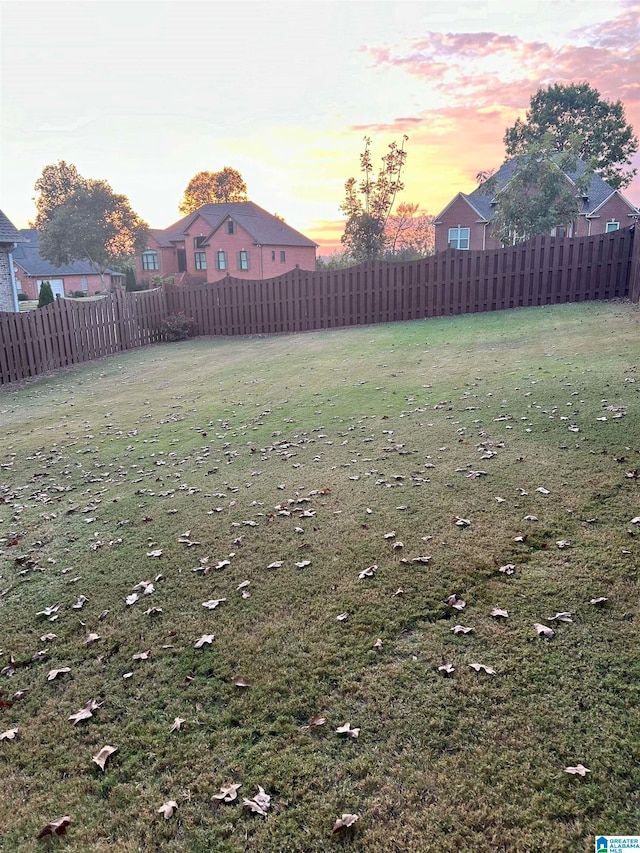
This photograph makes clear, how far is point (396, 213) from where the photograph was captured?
159 feet

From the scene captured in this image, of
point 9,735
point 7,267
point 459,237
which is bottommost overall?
point 9,735

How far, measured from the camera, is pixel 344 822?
2.24 meters

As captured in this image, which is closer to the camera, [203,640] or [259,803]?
[259,803]

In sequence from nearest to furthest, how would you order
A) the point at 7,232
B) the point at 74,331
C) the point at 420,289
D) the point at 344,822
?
1. the point at 344,822
2. the point at 74,331
3. the point at 420,289
4. the point at 7,232

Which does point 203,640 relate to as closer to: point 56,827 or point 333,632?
point 333,632

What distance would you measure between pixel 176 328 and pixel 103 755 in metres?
17.1

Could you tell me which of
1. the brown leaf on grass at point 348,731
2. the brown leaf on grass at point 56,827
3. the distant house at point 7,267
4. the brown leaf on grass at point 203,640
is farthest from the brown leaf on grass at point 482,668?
the distant house at point 7,267

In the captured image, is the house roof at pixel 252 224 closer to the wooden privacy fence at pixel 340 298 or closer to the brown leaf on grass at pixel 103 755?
the wooden privacy fence at pixel 340 298

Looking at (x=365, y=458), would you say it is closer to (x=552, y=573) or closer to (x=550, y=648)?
(x=552, y=573)

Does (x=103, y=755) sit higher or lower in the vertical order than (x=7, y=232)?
lower

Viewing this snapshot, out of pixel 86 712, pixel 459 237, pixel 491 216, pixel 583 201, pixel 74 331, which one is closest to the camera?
pixel 86 712

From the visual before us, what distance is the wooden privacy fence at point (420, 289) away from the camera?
1566 centimetres

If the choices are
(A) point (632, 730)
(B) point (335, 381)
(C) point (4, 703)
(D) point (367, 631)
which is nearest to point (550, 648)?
(A) point (632, 730)

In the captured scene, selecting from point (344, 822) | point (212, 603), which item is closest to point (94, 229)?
point (212, 603)
